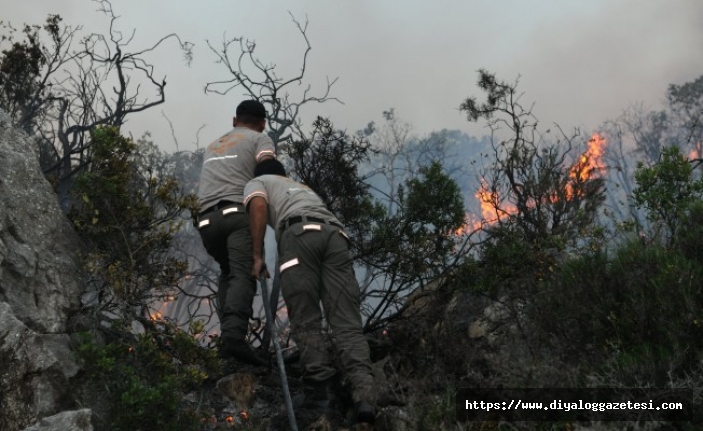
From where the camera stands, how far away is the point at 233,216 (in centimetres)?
503

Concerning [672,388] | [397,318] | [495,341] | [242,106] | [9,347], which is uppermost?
[242,106]

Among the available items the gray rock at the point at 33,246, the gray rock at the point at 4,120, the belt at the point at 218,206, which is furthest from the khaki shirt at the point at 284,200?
the gray rock at the point at 4,120

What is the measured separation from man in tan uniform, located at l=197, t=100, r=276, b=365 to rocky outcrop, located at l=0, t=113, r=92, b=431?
108 cm

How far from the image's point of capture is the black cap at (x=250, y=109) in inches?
226

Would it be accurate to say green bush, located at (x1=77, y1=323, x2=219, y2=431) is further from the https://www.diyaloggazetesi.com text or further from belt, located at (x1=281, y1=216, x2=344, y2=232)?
the https://www.diyaloggazetesi.com text

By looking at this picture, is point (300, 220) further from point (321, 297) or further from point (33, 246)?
point (33, 246)

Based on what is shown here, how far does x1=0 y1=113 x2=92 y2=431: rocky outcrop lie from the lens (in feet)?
11.0

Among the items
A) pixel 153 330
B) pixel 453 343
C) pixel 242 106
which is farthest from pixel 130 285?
pixel 453 343

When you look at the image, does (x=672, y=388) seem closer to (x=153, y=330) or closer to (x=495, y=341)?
(x=495, y=341)

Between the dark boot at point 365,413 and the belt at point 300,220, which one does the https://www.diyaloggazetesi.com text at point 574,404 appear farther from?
the belt at point 300,220

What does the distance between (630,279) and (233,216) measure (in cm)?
306

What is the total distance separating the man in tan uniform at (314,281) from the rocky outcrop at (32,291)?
4.60 feet

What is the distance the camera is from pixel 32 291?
13.5ft

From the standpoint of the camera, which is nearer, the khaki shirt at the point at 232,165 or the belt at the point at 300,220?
the belt at the point at 300,220
